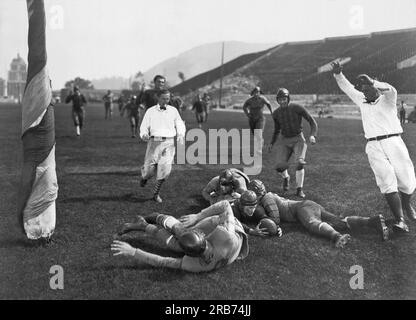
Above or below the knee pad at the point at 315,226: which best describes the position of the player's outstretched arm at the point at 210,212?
above

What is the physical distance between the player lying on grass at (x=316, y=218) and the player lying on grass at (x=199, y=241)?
3.62ft

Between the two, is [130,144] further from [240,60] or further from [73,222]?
[240,60]

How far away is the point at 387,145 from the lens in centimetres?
596

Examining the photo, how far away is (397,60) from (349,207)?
4389 centimetres

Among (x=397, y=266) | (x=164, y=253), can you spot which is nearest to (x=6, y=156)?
(x=164, y=253)

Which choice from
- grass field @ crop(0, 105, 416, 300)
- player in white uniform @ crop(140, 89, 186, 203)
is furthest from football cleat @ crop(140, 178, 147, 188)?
player in white uniform @ crop(140, 89, 186, 203)

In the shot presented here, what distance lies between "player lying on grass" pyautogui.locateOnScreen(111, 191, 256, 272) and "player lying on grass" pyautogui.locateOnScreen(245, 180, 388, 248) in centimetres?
110

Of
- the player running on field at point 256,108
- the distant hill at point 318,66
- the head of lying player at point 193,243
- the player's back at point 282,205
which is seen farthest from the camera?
the distant hill at point 318,66

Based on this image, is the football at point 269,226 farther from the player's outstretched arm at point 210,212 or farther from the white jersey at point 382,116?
the white jersey at point 382,116

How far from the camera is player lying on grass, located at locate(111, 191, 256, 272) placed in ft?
14.2

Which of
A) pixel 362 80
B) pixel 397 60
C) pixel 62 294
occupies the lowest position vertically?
pixel 62 294

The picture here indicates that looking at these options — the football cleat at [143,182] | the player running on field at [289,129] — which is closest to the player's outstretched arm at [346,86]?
the player running on field at [289,129]

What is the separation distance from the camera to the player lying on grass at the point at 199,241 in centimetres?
432
